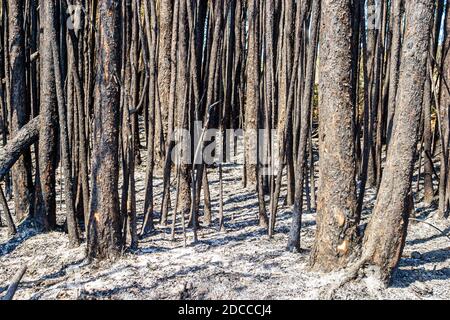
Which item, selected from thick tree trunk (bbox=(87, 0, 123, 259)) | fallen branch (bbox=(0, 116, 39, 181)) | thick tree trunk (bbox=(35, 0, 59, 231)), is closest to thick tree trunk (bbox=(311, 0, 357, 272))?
thick tree trunk (bbox=(87, 0, 123, 259))

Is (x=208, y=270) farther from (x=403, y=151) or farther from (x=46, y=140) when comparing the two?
(x=46, y=140)

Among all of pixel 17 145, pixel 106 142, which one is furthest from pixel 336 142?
pixel 17 145

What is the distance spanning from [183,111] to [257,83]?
57 centimetres

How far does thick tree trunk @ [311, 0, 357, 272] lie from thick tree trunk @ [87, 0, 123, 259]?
3.69 ft

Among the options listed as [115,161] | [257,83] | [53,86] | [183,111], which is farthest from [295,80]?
[53,86]

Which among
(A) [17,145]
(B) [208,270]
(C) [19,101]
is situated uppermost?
(C) [19,101]

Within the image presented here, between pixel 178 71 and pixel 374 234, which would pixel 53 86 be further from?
pixel 374 234

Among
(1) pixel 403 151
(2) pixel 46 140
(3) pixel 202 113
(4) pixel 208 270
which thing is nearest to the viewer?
(1) pixel 403 151

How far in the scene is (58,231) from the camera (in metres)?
3.74

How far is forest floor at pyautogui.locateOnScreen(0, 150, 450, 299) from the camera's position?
8.80 feet

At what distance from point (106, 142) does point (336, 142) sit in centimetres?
125

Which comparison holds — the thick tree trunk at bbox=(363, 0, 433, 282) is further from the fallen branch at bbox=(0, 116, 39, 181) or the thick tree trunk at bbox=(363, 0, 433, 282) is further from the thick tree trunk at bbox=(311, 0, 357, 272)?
the fallen branch at bbox=(0, 116, 39, 181)

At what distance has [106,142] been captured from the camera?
2979 mm

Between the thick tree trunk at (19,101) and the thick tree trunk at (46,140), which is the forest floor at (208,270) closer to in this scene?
the thick tree trunk at (46,140)
